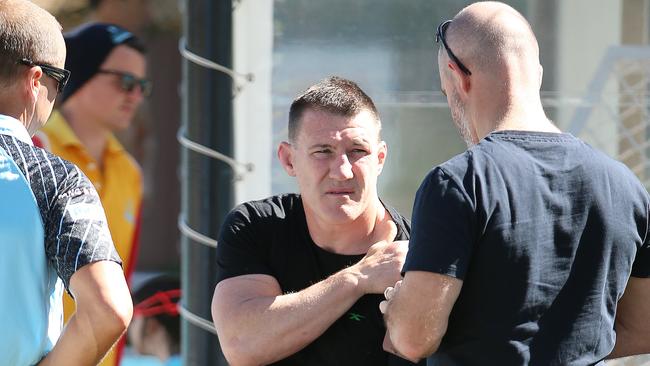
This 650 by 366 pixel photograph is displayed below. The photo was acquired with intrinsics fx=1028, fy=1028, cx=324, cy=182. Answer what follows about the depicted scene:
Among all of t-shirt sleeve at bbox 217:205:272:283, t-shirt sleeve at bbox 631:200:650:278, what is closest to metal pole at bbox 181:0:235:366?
t-shirt sleeve at bbox 217:205:272:283

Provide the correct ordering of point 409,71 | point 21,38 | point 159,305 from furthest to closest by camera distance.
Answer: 1. point 159,305
2. point 409,71
3. point 21,38

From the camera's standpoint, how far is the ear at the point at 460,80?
6.81ft

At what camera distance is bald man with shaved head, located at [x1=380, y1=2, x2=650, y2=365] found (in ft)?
6.29

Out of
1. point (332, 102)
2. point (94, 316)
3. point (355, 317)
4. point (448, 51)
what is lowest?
point (355, 317)

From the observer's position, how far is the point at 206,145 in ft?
10.8

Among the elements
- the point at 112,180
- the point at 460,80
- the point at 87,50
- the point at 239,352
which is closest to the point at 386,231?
the point at 239,352

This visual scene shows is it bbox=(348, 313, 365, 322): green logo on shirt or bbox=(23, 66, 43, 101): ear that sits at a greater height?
bbox=(23, 66, 43, 101): ear

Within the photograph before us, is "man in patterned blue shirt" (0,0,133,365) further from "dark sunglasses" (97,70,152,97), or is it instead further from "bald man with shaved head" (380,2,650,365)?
"dark sunglasses" (97,70,152,97)

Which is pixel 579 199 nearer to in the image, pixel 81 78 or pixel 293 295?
pixel 293 295

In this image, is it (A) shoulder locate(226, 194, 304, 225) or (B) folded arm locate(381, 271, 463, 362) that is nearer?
(B) folded arm locate(381, 271, 463, 362)

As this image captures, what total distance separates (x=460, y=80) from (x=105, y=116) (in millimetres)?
3392

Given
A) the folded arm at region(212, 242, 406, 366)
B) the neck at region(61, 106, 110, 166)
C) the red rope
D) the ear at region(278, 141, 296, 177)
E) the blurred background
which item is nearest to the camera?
the folded arm at region(212, 242, 406, 366)

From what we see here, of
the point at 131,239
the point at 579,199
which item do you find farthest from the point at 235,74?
the point at 131,239

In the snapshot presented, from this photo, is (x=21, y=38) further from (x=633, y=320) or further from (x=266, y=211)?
(x=633, y=320)
